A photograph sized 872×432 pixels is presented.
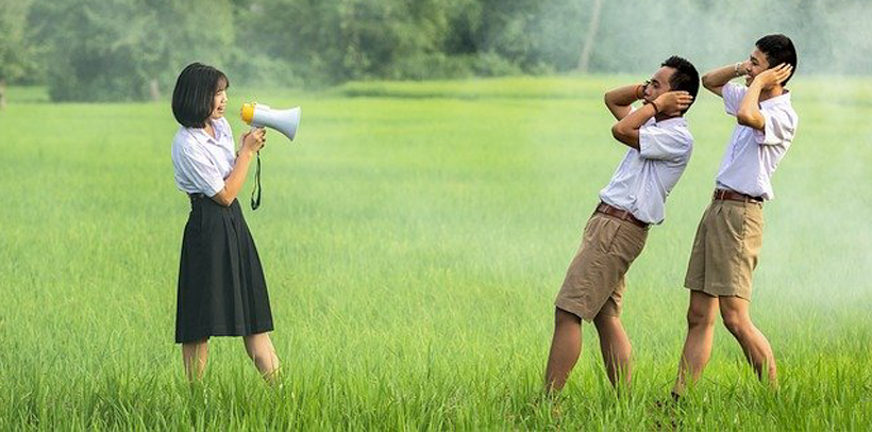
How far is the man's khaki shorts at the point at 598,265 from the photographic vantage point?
5611 millimetres

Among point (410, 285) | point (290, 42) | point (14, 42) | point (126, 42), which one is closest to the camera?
A: point (410, 285)

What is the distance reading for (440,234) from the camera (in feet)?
34.5

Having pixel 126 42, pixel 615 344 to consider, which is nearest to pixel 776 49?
pixel 615 344

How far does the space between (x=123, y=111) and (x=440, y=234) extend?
11.4m

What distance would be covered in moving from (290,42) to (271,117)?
667 inches

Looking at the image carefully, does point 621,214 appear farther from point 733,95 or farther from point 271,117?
point 271,117

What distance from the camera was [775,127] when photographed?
5730 millimetres

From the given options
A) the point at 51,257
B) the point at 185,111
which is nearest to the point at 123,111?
the point at 51,257

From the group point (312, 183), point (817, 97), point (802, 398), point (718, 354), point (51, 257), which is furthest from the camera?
point (817, 97)

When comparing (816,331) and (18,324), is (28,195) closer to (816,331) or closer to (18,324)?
(18,324)

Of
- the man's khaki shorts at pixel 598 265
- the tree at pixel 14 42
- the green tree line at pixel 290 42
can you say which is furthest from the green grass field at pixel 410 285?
the tree at pixel 14 42

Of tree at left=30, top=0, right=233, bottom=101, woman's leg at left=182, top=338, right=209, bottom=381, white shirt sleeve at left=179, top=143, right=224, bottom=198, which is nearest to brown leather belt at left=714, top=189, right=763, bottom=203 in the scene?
white shirt sleeve at left=179, top=143, right=224, bottom=198

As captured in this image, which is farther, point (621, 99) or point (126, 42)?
point (126, 42)

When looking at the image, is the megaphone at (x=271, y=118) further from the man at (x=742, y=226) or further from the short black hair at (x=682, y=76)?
the man at (x=742, y=226)
